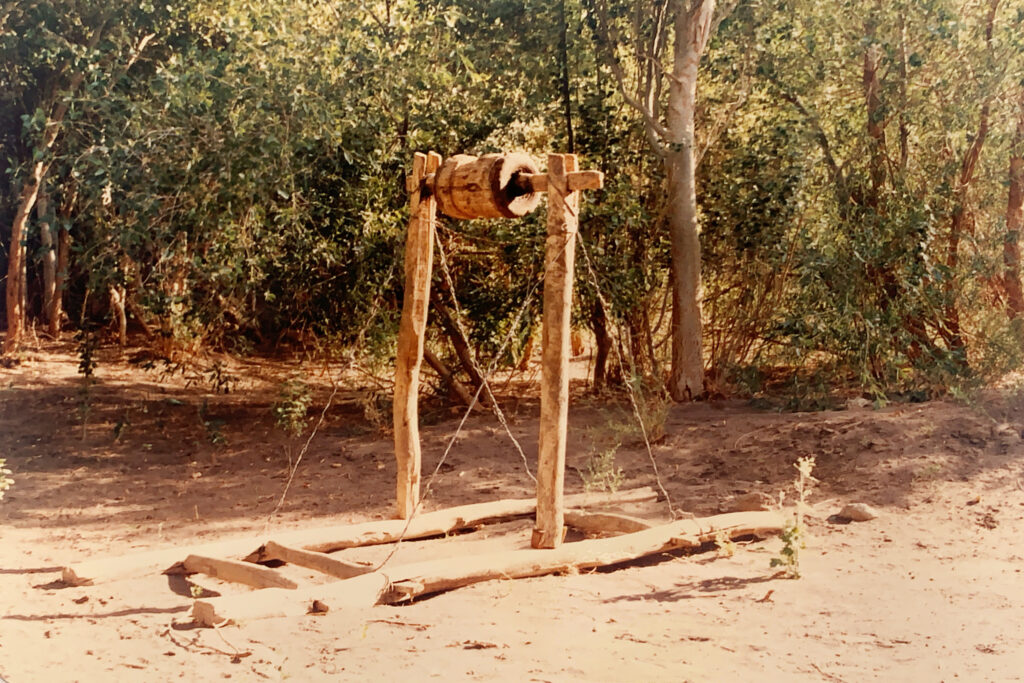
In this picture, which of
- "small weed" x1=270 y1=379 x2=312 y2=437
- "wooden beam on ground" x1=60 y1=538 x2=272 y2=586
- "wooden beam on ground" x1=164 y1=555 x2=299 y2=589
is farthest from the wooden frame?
"small weed" x1=270 y1=379 x2=312 y2=437

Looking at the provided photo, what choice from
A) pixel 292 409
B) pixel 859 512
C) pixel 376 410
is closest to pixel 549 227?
pixel 859 512

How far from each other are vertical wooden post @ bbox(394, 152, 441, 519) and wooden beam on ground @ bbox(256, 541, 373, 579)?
2.67ft

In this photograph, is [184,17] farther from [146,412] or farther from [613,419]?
[613,419]

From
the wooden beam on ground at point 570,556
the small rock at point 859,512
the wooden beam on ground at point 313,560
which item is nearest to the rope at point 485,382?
the wooden beam on ground at point 570,556

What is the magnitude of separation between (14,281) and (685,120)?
636 centimetres

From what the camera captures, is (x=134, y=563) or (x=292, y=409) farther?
(x=292, y=409)

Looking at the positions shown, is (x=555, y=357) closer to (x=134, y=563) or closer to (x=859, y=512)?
(x=859, y=512)

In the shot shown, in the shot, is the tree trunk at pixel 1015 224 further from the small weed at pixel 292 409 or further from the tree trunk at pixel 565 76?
the small weed at pixel 292 409

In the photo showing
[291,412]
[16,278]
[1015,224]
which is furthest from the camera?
[16,278]

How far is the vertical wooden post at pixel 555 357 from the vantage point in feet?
16.9

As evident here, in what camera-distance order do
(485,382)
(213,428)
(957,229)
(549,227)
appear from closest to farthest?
(485,382)
(549,227)
(957,229)
(213,428)

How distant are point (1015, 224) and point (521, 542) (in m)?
4.62

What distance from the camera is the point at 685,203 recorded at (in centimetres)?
895

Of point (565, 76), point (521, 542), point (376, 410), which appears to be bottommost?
point (521, 542)
